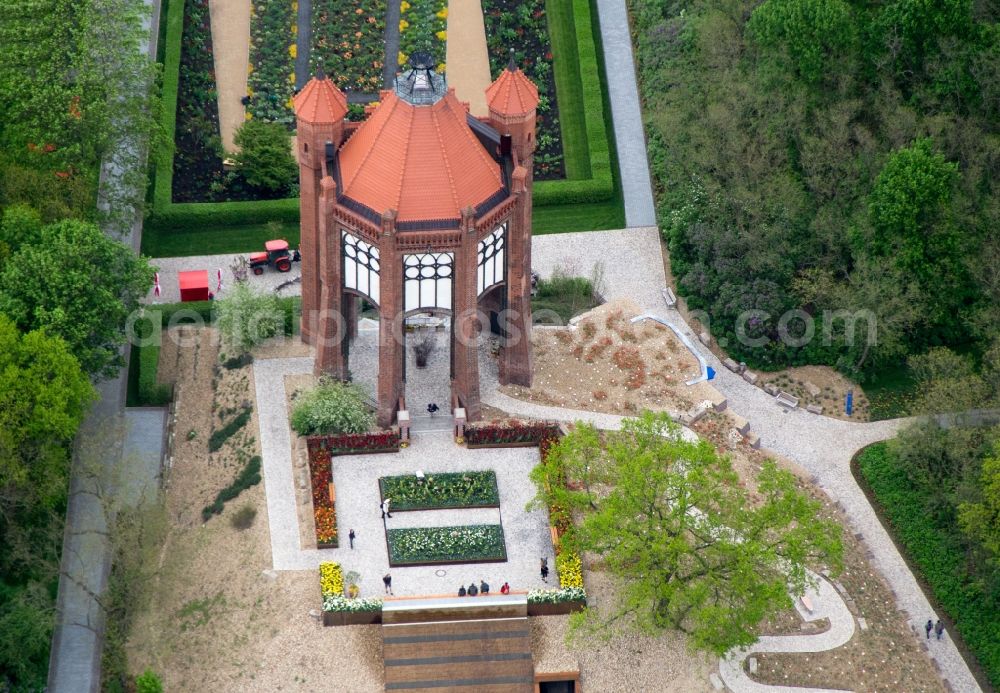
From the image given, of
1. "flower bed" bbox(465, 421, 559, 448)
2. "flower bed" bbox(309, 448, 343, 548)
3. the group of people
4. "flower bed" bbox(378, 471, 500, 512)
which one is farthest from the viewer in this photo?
"flower bed" bbox(465, 421, 559, 448)

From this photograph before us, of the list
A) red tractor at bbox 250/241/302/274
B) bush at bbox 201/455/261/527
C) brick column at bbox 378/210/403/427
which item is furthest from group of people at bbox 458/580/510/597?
red tractor at bbox 250/241/302/274

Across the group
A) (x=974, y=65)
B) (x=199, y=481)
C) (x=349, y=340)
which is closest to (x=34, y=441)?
(x=199, y=481)

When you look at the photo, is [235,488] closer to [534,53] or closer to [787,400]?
[787,400]

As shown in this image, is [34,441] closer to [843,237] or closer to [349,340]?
[349,340]

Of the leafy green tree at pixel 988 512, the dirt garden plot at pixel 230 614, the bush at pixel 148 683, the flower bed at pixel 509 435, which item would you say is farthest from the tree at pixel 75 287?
the leafy green tree at pixel 988 512

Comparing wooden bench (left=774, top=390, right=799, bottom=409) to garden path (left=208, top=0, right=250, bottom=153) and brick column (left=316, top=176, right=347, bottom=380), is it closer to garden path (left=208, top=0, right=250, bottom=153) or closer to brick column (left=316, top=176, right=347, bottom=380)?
brick column (left=316, top=176, right=347, bottom=380)

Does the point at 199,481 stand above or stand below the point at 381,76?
below
